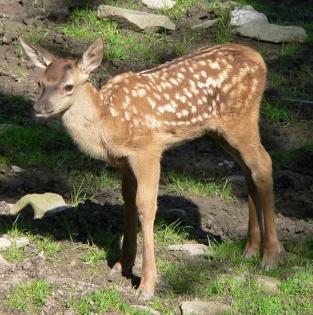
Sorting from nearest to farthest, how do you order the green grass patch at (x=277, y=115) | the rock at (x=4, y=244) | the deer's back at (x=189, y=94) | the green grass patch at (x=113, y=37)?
1. the deer's back at (x=189, y=94)
2. the rock at (x=4, y=244)
3. the green grass patch at (x=277, y=115)
4. the green grass patch at (x=113, y=37)

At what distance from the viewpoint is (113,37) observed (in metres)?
11.0

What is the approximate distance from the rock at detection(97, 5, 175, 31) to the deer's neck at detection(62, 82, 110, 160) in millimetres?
4817

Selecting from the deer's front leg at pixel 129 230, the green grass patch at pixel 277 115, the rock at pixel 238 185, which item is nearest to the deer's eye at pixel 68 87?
the deer's front leg at pixel 129 230

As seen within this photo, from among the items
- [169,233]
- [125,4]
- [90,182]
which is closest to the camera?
[169,233]

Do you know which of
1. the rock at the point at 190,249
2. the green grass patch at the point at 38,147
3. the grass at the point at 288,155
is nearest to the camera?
the rock at the point at 190,249

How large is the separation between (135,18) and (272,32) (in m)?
1.74

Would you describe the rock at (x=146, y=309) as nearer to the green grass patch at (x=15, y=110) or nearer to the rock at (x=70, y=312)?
the rock at (x=70, y=312)

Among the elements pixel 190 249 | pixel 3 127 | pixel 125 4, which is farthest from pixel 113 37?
pixel 190 249

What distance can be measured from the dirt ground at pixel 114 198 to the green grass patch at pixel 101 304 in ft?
0.37

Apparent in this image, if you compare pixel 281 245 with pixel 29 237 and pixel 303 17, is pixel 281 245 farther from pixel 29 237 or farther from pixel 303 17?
pixel 303 17

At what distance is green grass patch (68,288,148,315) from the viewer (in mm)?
6133

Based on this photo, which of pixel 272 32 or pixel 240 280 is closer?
pixel 240 280

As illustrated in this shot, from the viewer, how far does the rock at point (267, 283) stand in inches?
261

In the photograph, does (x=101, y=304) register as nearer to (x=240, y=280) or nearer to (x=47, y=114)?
(x=240, y=280)
